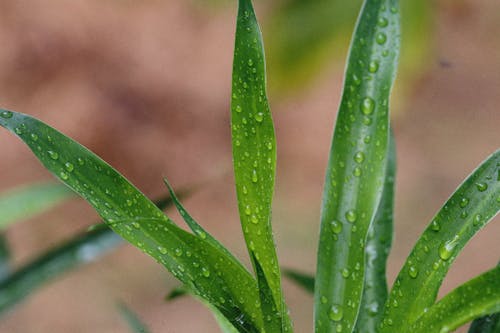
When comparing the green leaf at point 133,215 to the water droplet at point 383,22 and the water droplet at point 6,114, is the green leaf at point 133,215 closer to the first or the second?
the water droplet at point 6,114

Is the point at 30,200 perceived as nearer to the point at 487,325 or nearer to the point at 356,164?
the point at 356,164

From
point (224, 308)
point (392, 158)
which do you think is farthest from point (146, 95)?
point (224, 308)

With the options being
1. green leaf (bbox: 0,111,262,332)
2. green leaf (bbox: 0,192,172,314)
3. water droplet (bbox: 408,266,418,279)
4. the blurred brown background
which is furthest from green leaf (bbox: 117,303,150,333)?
the blurred brown background

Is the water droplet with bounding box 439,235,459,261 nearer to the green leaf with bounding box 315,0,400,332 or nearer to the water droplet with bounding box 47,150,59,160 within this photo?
the green leaf with bounding box 315,0,400,332

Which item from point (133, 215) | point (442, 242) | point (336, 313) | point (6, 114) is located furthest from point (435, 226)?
point (6, 114)

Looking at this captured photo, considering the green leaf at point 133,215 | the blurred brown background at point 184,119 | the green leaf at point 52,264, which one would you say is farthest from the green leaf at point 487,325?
the blurred brown background at point 184,119

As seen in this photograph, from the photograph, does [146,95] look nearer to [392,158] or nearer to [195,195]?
[195,195]
